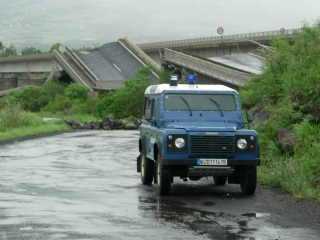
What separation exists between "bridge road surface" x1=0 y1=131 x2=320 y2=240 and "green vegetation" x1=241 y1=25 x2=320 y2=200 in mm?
869

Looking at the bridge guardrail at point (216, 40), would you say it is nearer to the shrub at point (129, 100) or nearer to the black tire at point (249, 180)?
the shrub at point (129, 100)

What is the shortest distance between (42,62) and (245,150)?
91.6 metres

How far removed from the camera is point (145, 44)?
329 feet

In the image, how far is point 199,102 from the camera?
1775 centimetres

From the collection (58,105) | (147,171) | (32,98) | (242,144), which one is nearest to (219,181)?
(147,171)

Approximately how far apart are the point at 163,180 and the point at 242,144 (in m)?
1.77

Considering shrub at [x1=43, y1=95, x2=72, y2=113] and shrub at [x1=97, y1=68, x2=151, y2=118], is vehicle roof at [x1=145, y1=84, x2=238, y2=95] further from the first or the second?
shrub at [x1=43, y1=95, x2=72, y2=113]

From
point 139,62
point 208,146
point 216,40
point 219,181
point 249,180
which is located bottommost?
point 219,181

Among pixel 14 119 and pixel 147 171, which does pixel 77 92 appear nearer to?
pixel 14 119

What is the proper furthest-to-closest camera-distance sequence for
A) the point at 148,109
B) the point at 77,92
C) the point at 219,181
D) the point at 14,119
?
the point at 77,92 → the point at 14,119 → the point at 219,181 → the point at 148,109

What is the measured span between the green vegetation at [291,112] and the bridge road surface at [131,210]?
869 millimetres

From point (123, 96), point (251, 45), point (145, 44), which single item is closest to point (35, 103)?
point (145, 44)

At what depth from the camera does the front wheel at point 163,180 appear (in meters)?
16.1

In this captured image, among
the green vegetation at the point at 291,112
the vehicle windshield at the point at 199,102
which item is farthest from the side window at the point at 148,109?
the green vegetation at the point at 291,112
